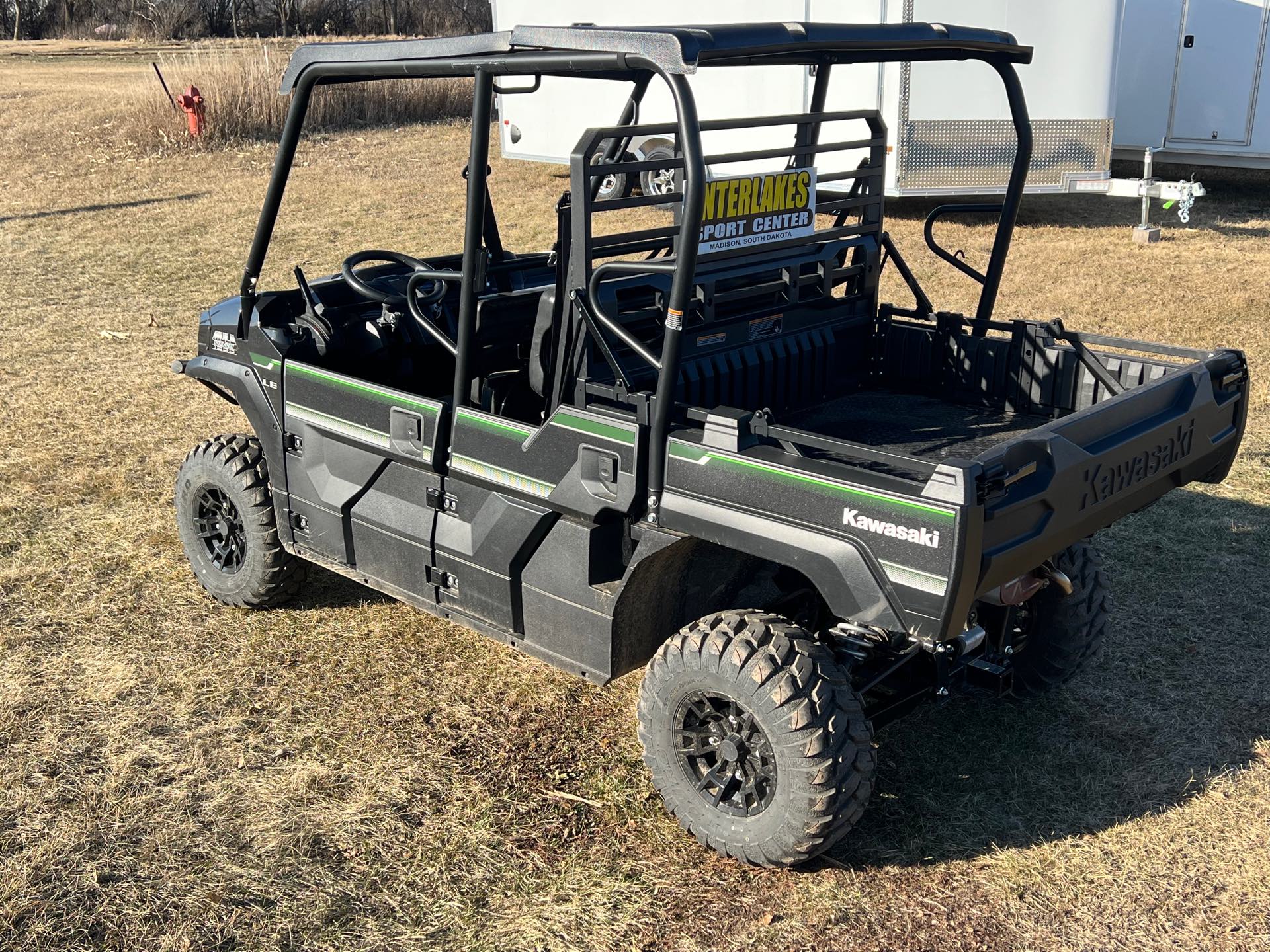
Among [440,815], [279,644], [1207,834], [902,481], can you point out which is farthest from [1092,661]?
[279,644]

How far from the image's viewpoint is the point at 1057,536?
3.08 metres

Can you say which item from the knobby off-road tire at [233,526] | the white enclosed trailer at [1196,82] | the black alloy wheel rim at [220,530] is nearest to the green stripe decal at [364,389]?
the knobby off-road tire at [233,526]

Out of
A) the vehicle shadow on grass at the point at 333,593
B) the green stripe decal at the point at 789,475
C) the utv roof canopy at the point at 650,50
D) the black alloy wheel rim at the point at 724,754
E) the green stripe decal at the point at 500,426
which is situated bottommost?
the vehicle shadow on grass at the point at 333,593

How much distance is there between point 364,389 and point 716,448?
1.37 metres

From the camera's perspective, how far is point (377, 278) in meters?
5.01

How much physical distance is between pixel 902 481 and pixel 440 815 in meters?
1.66

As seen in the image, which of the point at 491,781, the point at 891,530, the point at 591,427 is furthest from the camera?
the point at 491,781

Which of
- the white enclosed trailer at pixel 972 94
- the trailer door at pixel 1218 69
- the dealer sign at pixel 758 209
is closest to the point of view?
the dealer sign at pixel 758 209

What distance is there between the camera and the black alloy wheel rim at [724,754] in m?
3.24

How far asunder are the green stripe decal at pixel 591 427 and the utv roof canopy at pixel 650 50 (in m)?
0.90

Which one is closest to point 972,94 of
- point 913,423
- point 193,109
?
point 913,423

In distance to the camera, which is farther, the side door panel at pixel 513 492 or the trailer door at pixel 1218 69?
the trailer door at pixel 1218 69

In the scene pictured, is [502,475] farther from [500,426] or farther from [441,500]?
[441,500]

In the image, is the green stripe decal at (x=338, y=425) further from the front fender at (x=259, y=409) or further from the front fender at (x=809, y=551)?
the front fender at (x=809, y=551)
